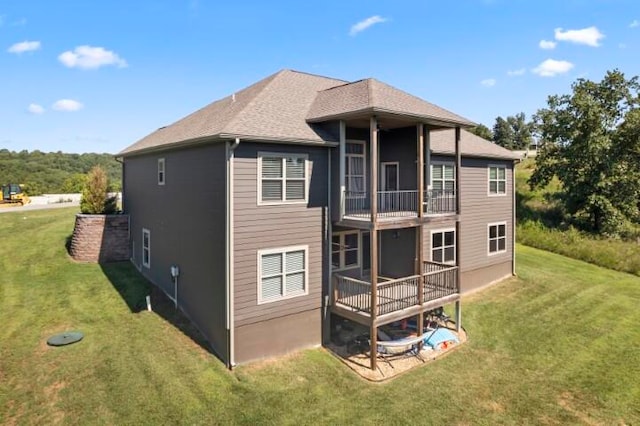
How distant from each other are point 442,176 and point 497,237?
18.0 feet

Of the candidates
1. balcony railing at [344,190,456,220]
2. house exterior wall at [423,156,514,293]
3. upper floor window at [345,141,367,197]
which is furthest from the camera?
house exterior wall at [423,156,514,293]

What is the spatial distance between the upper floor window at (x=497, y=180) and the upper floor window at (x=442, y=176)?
3.49 m

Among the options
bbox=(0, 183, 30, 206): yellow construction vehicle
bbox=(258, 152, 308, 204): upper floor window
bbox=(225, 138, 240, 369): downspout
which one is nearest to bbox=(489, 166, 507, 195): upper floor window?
bbox=(258, 152, 308, 204): upper floor window

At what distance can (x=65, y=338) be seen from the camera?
11930 millimetres

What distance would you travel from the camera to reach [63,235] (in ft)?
75.5

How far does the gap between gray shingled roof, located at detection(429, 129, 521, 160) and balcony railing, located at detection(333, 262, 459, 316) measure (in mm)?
5370

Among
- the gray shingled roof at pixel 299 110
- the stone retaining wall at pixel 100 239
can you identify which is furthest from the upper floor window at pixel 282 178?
the stone retaining wall at pixel 100 239

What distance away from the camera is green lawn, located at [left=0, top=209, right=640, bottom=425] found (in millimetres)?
9320

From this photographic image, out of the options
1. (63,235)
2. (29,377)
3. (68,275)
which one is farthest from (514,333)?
(63,235)

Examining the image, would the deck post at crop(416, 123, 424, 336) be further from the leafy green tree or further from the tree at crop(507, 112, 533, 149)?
the tree at crop(507, 112, 533, 149)

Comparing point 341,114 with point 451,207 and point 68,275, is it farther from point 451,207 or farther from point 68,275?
point 68,275

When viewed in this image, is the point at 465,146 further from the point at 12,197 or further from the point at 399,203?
the point at 12,197

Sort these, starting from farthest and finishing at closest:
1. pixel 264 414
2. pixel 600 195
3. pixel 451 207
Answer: pixel 600 195 < pixel 451 207 < pixel 264 414

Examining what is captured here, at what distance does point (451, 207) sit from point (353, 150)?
4.55 meters
